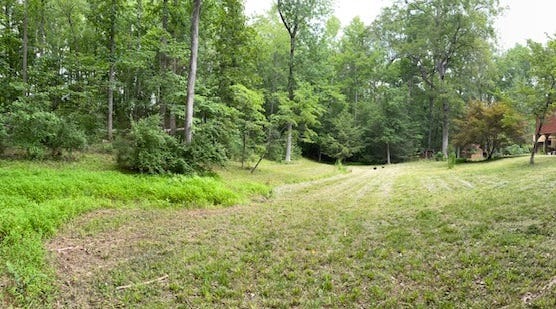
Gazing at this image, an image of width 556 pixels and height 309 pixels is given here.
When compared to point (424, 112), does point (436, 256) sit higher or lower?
lower

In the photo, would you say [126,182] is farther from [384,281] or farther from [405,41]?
[405,41]

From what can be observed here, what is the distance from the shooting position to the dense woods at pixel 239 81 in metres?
10.9

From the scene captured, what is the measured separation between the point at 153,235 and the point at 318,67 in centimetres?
2638

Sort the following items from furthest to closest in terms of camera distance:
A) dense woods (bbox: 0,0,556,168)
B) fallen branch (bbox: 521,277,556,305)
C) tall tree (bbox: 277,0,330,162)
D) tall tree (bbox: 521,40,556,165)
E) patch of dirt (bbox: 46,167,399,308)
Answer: tall tree (bbox: 277,0,330,162), tall tree (bbox: 521,40,556,165), dense woods (bbox: 0,0,556,168), patch of dirt (bbox: 46,167,399,308), fallen branch (bbox: 521,277,556,305)

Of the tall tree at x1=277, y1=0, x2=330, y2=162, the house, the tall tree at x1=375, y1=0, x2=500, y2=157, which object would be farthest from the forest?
the tall tree at x1=375, y1=0, x2=500, y2=157

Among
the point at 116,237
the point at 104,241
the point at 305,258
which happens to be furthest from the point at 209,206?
the point at 305,258

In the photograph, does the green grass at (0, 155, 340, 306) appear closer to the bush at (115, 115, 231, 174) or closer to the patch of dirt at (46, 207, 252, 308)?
the patch of dirt at (46, 207, 252, 308)

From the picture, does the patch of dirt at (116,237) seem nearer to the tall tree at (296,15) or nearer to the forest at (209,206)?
Answer: the forest at (209,206)

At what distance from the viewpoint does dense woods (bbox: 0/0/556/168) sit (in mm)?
Result: 10898

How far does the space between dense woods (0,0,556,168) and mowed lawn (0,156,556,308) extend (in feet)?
13.9

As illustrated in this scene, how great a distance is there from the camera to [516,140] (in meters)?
20.1

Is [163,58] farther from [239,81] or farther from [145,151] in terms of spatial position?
[145,151]

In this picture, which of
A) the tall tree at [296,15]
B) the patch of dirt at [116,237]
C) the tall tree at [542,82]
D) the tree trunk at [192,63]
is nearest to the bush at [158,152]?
the tree trunk at [192,63]

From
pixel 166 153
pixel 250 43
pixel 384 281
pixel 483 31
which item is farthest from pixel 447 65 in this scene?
pixel 384 281
